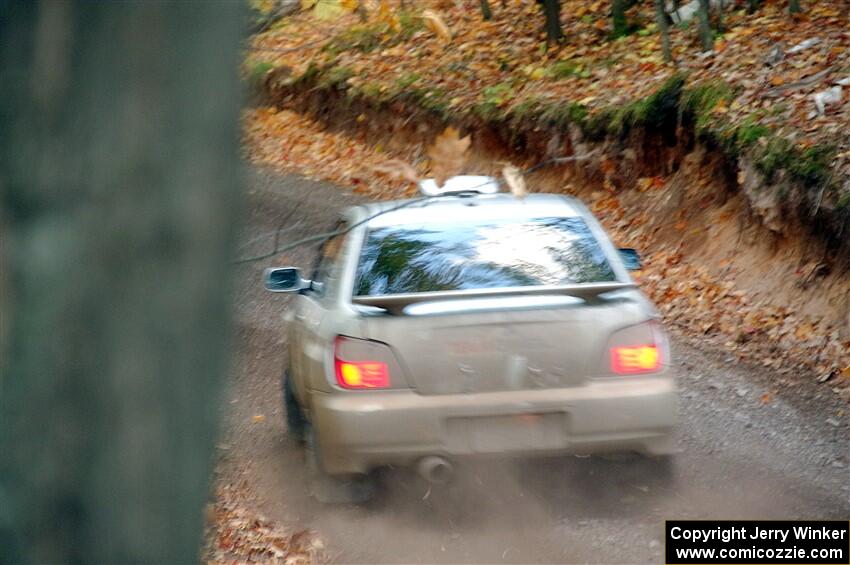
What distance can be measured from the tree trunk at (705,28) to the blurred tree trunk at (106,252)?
1244cm

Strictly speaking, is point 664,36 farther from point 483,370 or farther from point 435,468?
point 435,468

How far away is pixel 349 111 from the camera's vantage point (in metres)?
20.9

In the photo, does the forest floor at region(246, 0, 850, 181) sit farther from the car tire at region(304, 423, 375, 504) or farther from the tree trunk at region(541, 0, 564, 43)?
the car tire at region(304, 423, 375, 504)

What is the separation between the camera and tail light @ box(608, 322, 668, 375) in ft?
17.7

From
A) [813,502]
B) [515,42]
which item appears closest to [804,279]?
[813,502]

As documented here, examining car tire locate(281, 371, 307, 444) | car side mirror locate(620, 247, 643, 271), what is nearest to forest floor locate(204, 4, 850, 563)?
car tire locate(281, 371, 307, 444)

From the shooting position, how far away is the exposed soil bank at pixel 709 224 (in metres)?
8.86

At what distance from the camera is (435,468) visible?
5.37 metres

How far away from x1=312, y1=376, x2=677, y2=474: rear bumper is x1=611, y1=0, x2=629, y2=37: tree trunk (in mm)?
11704

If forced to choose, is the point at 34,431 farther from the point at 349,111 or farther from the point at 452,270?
the point at 349,111

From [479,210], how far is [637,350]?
4.44ft

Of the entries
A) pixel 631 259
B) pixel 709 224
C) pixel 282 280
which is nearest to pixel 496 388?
pixel 631 259

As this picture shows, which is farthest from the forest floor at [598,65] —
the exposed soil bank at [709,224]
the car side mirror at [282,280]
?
the car side mirror at [282,280]

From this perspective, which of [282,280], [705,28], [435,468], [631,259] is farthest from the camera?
[705,28]
